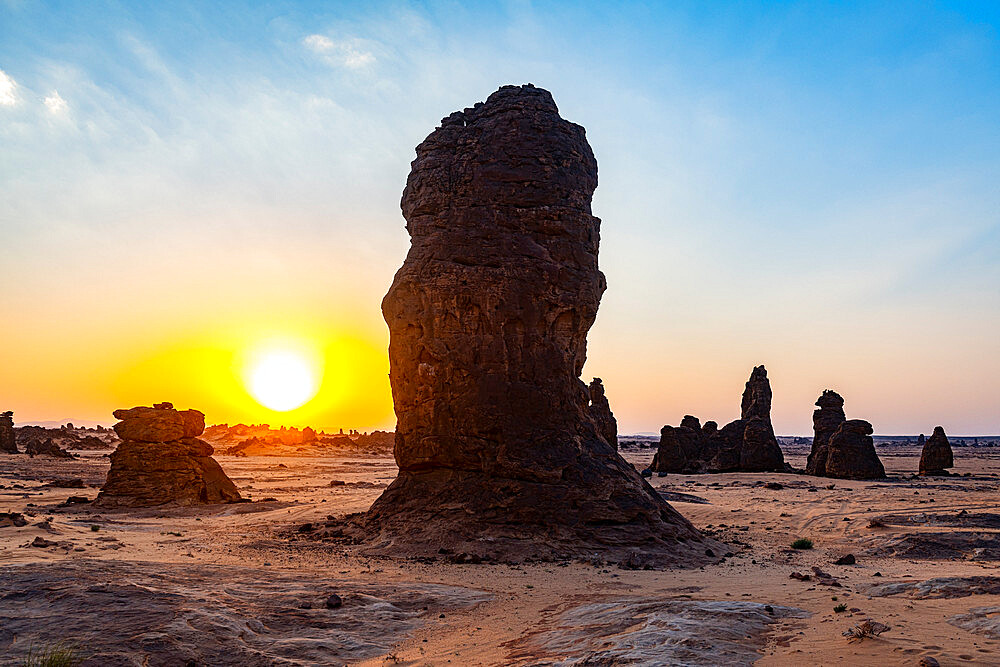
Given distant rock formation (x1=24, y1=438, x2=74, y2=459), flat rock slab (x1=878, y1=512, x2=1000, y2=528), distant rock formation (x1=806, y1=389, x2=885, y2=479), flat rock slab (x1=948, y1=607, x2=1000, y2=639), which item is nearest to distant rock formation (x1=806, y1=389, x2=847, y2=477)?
distant rock formation (x1=806, y1=389, x2=885, y2=479)

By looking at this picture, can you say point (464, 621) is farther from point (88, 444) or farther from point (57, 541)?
point (88, 444)

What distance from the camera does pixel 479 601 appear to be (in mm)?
10320

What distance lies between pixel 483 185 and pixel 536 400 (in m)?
5.20

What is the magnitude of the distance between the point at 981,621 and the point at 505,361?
9.82 metres

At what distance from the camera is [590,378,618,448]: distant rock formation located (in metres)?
17.3

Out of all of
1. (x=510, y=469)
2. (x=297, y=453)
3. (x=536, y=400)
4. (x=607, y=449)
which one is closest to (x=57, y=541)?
(x=510, y=469)

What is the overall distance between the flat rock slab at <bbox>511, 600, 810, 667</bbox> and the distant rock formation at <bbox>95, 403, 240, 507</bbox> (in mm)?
18041

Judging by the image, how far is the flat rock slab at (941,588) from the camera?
889cm

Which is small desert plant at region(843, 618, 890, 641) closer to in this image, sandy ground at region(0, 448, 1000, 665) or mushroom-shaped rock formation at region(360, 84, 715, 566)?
sandy ground at region(0, 448, 1000, 665)

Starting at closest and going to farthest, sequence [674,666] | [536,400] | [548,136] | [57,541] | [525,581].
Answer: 1. [674,666]
2. [525,581]
3. [57,541]
4. [536,400]
5. [548,136]

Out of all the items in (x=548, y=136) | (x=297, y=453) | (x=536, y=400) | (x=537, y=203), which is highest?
(x=548, y=136)

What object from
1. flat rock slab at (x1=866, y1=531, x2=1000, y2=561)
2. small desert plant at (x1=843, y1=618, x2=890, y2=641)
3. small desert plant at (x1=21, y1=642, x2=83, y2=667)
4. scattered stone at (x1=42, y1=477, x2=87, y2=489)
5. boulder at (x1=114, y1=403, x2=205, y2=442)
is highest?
boulder at (x1=114, y1=403, x2=205, y2=442)

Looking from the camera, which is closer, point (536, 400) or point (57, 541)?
point (57, 541)

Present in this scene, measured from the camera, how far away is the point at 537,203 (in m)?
15.9
